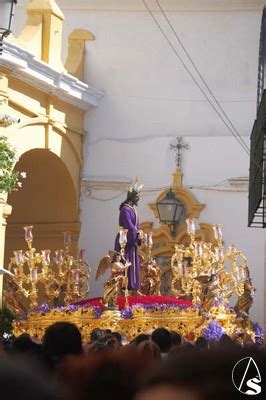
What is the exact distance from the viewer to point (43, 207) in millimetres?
23062

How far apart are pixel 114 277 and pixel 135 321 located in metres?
0.85

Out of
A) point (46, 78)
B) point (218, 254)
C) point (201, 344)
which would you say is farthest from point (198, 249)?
point (201, 344)

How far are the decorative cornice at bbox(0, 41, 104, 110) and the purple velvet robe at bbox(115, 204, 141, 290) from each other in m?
2.84

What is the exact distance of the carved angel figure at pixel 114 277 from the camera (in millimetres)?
17219

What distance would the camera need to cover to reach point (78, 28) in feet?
76.2

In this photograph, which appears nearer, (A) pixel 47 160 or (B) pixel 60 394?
(B) pixel 60 394

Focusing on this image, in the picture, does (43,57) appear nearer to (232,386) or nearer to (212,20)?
(212,20)

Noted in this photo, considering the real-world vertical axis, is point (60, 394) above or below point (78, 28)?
below

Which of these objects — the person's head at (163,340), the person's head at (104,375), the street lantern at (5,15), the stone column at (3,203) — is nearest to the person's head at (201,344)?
the person's head at (104,375)

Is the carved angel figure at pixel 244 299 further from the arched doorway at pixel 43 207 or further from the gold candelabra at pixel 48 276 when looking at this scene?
the arched doorway at pixel 43 207

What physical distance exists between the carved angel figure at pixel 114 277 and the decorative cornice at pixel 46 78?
347 cm

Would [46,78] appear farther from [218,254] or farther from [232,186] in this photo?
[218,254]

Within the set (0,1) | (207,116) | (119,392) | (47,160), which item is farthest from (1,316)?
(119,392)

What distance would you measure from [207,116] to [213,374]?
67.9 feet
